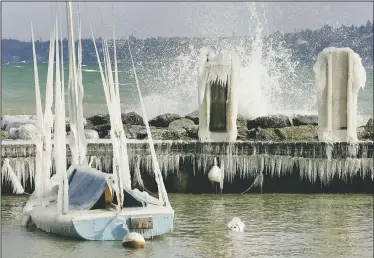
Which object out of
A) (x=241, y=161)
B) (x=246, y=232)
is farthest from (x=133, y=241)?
(x=241, y=161)

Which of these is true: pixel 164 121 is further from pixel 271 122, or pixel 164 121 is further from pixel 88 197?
pixel 88 197

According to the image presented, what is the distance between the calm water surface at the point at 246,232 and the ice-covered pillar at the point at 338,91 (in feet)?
8.05

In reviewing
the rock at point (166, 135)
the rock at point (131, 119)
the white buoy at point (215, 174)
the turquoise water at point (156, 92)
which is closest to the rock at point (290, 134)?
the rock at point (166, 135)

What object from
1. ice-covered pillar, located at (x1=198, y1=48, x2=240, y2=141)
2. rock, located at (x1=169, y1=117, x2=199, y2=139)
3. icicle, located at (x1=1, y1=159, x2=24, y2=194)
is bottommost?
icicle, located at (x1=1, y1=159, x2=24, y2=194)

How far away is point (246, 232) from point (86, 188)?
368 centimetres

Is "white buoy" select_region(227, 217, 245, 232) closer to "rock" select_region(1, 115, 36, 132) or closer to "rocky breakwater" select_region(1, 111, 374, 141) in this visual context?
"rocky breakwater" select_region(1, 111, 374, 141)

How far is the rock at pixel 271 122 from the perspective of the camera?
32.7 metres

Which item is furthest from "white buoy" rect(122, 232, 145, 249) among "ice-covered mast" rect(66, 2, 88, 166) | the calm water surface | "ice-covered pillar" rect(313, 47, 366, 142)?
"ice-covered pillar" rect(313, 47, 366, 142)

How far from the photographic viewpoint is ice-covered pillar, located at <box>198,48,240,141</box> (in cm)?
3005

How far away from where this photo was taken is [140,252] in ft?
66.2

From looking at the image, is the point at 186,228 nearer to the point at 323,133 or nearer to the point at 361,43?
the point at 323,133

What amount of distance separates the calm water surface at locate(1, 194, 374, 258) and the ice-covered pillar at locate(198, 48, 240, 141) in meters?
2.77

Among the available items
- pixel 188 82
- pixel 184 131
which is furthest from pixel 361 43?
pixel 184 131

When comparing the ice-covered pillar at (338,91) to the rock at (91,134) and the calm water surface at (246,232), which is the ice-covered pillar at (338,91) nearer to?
the calm water surface at (246,232)
